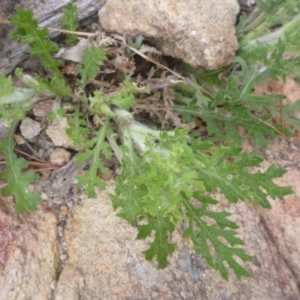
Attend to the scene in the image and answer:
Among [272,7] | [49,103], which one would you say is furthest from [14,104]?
[272,7]

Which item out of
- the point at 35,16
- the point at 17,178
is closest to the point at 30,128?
the point at 17,178

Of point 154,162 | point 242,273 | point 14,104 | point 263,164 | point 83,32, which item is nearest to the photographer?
point 154,162

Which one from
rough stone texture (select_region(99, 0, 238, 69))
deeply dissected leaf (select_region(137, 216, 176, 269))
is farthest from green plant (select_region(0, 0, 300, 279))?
rough stone texture (select_region(99, 0, 238, 69))

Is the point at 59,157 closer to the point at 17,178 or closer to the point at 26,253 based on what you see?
the point at 17,178

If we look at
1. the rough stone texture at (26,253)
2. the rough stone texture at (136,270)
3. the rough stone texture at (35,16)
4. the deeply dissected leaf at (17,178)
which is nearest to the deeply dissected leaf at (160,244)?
the rough stone texture at (136,270)

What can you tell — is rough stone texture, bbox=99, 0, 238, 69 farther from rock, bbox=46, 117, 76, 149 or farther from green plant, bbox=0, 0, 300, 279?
rock, bbox=46, 117, 76, 149

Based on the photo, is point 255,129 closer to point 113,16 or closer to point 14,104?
point 113,16
